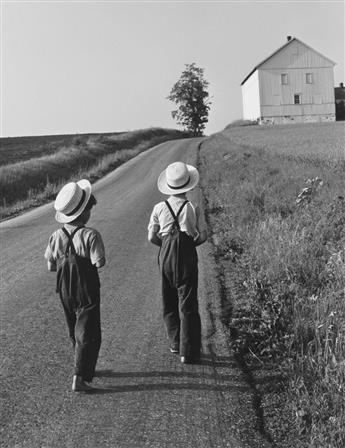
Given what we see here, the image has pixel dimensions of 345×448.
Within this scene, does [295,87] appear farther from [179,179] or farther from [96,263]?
[96,263]

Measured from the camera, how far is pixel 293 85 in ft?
211

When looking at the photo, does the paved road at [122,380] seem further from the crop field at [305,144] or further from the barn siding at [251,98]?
the barn siding at [251,98]

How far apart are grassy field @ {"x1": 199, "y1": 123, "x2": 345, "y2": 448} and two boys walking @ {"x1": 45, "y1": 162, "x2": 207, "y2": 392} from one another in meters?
0.63

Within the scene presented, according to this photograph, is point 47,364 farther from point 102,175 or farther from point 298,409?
point 102,175

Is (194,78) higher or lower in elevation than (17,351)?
higher

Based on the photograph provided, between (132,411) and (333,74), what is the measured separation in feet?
226

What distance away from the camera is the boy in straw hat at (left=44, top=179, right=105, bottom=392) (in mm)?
4176

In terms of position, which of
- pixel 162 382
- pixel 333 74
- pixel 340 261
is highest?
pixel 333 74

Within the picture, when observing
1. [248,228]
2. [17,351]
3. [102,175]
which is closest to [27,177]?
[102,175]

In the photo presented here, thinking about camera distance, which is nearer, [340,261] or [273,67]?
[340,261]

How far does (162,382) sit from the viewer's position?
4.20m

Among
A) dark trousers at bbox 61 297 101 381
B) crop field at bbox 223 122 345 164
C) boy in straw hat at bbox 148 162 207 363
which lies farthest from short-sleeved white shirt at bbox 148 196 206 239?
crop field at bbox 223 122 345 164

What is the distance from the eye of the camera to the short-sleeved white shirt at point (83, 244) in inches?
164

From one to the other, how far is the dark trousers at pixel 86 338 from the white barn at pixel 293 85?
208 feet
